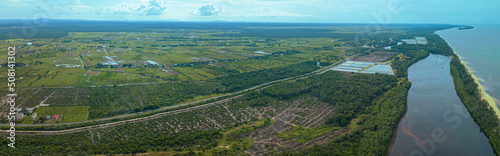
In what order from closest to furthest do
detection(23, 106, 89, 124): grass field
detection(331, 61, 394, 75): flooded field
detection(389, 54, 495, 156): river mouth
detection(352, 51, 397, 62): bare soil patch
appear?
1. detection(389, 54, 495, 156): river mouth
2. detection(23, 106, 89, 124): grass field
3. detection(331, 61, 394, 75): flooded field
4. detection(352, 51, 397, 62): bare soil patch

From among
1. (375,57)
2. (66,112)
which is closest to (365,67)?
(375,57)

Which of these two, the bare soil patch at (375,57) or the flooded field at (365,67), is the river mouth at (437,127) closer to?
the flooded field at (365,67)

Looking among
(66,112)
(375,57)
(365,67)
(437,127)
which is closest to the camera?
(437,127)

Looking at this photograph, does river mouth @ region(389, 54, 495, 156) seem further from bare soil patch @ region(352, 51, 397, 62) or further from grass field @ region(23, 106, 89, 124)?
grass field @ region(23, 106, 89, 124)

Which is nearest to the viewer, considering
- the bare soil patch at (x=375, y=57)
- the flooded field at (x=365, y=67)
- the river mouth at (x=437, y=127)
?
the river mouth at (x=437, y=127)

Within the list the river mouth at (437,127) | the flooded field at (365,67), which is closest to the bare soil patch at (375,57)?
the flooded field at (365,67)

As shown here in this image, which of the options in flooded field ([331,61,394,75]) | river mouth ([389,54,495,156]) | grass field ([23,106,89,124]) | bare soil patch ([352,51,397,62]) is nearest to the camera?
Result: river mouth ([389,54,495,156])

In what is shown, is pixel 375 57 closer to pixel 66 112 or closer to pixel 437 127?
pixel 437 127

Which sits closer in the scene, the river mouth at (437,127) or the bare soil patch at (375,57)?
the river mouth at (437,127)

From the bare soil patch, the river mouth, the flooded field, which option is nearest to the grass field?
the river mouth
